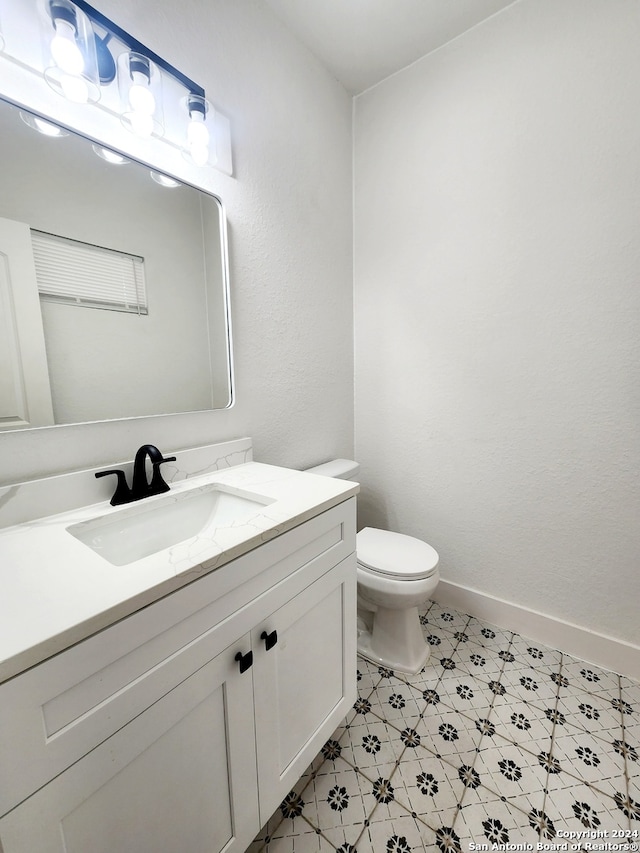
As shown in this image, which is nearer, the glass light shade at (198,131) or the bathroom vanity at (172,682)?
the bathroom vanity at (172,682)

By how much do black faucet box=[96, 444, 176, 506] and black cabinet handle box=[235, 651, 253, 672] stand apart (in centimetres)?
51

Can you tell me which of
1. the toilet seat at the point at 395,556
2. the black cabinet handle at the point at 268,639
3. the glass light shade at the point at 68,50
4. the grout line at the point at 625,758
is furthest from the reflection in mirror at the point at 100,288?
the grout line at the point at 625,758

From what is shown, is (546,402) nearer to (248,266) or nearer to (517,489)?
(517,489)

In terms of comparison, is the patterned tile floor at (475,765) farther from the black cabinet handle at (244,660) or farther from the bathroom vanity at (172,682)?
the black cabinet handle at (244,660)

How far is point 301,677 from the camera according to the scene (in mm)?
936

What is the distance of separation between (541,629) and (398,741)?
0.84 metres

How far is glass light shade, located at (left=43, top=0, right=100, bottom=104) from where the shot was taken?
2.74 feet

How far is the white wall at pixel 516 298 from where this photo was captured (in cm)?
129

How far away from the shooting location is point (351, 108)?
1831mm

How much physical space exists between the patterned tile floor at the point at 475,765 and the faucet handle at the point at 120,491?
0.95 metres

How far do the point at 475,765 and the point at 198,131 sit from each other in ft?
7.00

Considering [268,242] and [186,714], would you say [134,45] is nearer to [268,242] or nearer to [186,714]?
[268,242]

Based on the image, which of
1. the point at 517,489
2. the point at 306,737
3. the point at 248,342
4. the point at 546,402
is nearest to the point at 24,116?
the point at 248,342

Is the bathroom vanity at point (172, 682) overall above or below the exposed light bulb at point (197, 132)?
below
